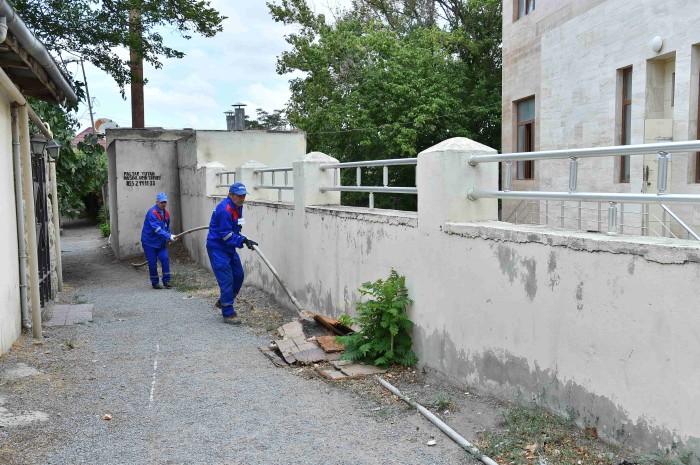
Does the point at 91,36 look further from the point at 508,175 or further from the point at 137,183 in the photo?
the point at 508,175

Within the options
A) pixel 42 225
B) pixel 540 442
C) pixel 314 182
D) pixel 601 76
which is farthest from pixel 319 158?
pixel 540 442

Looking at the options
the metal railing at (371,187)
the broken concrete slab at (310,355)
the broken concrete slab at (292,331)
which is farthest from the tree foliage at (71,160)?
the broken concrete slab at (310,355)

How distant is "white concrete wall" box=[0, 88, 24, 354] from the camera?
6.90m

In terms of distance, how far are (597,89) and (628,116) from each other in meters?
0.82

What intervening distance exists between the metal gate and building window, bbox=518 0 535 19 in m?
10.2

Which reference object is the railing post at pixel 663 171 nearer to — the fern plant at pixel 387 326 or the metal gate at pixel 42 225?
the fern plant at pixel 387 326

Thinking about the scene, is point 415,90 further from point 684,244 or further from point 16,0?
point 684,244

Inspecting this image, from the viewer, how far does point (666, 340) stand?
373 centimetres

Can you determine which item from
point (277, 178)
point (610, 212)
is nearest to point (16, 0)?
point (277, 178)

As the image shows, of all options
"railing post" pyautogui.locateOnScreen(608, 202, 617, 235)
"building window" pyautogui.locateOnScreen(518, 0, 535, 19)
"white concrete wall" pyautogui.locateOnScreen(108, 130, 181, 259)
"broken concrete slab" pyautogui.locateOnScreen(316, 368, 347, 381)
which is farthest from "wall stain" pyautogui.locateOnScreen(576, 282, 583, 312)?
"white concrete wall" pyautogui.locateOnScreen(108, 130, 181, 259)

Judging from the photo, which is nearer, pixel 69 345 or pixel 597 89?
pixel 69 345

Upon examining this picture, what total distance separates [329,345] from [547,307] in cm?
295

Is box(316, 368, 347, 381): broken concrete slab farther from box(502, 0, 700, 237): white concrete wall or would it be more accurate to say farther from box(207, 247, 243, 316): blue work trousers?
box(502, 0, 700, 237): white concrete wall

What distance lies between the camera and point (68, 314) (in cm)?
955
